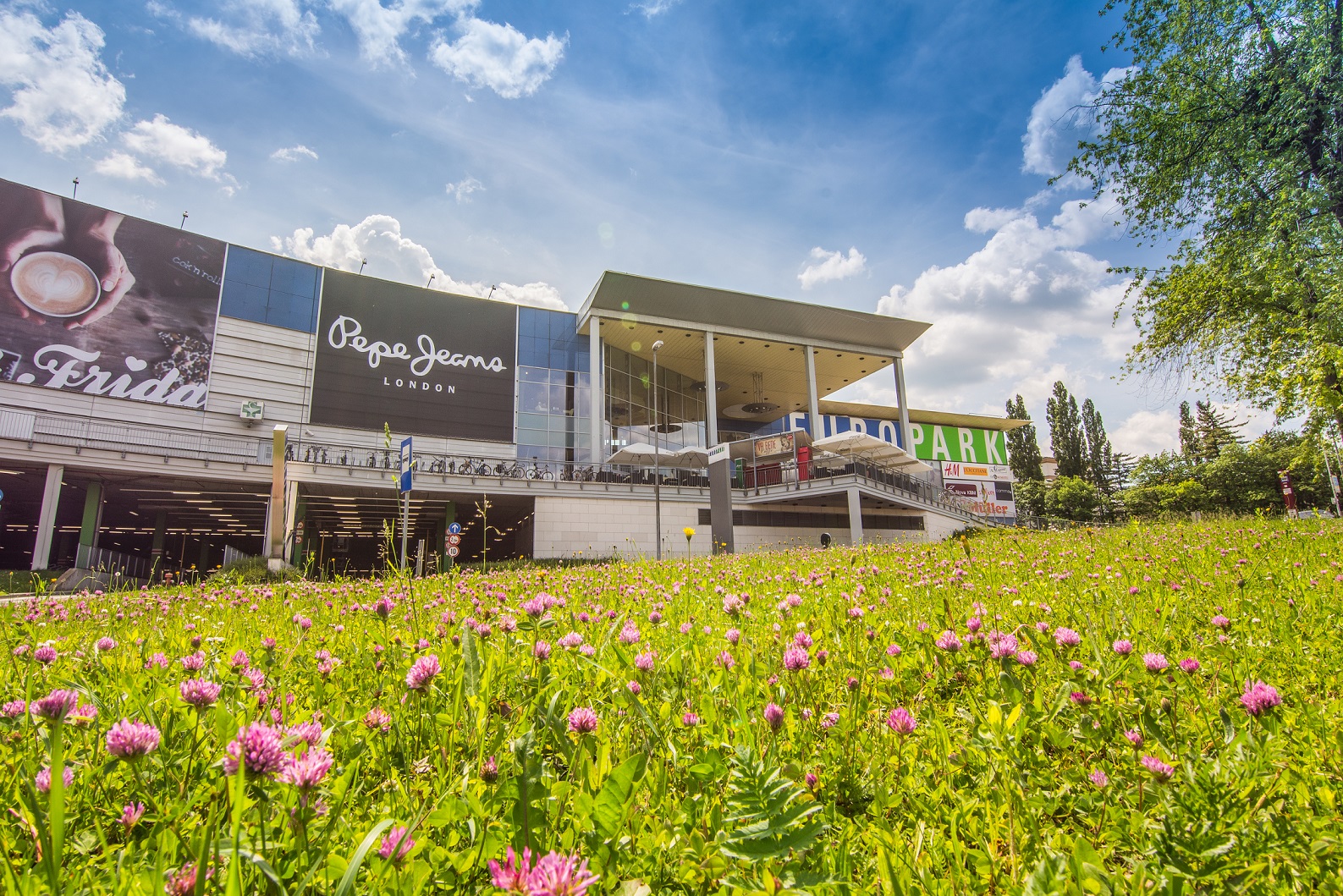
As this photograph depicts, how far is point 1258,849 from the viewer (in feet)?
3.25

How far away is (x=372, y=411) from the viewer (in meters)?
32.9

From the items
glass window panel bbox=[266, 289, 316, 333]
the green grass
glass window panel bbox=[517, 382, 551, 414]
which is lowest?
the green grass

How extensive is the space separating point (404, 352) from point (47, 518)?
16.7 m

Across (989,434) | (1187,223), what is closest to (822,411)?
(989,434)

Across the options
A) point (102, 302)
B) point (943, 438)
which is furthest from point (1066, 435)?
point (102, 302)

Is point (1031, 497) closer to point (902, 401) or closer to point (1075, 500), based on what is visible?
point (1075, 500)

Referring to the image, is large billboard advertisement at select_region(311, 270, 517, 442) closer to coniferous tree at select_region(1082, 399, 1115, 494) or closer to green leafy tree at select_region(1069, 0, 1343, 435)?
green leafy tree at select_region(1069, 0, 1343, 435)

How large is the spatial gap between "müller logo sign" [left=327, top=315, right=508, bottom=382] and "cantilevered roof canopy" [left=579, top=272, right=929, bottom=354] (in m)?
6.89

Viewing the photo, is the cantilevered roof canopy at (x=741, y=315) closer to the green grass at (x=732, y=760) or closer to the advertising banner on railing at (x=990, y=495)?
the advertising banner on railing at (x=990, y=495)

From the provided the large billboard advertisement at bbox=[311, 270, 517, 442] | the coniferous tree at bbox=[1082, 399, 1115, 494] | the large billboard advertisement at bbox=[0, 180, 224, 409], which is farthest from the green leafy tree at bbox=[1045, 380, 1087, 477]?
the large billboard advertisement at bbox=[0, 180, 224, 409]

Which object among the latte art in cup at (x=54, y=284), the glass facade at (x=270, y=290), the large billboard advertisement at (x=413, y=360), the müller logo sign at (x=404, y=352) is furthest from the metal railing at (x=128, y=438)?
the müller logo sign at (x=404, y=352)

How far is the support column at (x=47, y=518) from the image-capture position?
21641 mm

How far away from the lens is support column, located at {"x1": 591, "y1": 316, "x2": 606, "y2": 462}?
3600 centimetres

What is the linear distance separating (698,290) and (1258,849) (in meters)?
36.6
